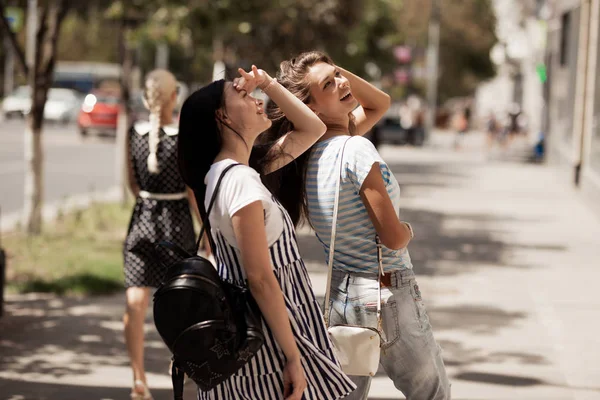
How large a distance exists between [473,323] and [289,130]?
4.70 meters

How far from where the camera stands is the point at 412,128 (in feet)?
138

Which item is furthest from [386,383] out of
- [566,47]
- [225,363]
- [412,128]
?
[412,128]

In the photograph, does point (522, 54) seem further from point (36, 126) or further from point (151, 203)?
point (151, 203)

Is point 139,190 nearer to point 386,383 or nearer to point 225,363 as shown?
point 386,383

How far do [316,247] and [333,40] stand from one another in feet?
30.1

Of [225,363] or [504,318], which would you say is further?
[504,318]

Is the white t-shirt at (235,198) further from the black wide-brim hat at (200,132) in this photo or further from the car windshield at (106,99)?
the car windshield at (106,99)

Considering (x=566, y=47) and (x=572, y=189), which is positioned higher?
(x=566, y=47)

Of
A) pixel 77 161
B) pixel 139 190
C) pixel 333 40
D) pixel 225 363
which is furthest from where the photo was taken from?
pixel 77 161

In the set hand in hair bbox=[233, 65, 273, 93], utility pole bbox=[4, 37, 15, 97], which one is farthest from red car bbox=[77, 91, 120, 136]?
hand in hair bbox=[233, 65, 273, 93]

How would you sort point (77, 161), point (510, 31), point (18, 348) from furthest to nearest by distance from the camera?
1. point (510, 31)
2. point (77, 161)
3. point (18, 348)

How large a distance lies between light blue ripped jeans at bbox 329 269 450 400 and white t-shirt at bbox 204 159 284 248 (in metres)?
0.64

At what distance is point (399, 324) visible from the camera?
3705mm

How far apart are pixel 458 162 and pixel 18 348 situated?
25.9m
